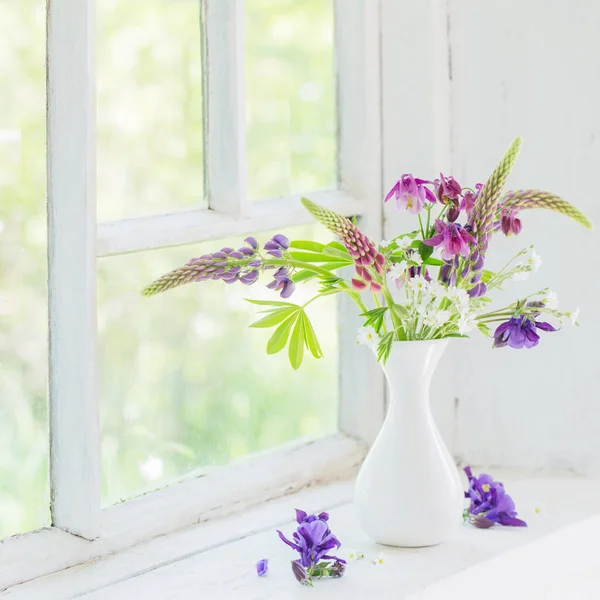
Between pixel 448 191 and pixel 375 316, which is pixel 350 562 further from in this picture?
pixel 448 191

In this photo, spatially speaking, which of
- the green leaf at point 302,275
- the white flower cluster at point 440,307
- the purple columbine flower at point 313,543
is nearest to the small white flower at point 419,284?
the white flower cluster at point 440,307

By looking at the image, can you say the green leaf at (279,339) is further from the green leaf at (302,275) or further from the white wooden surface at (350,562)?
the white wooden surface at (350,562)

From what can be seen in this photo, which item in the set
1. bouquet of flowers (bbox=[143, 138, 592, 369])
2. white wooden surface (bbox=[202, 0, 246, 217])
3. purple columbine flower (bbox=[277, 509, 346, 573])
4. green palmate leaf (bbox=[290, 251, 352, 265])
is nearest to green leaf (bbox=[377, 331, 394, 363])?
bouquet of flowers (bbox=[143, 138, 592, 369])

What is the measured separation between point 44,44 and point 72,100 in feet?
0.28

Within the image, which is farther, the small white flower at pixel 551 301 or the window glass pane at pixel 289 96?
the window glass pane at pixel 289 96

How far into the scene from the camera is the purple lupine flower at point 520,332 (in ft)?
3.23

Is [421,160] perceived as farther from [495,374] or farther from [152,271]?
[152,271]

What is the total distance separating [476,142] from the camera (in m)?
1.36

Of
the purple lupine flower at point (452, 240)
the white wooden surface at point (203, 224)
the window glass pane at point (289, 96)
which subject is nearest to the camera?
the purple lupine flower at point (452, 240)

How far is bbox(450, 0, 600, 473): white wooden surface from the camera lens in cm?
129

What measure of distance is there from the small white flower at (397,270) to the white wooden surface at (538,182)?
391 mm

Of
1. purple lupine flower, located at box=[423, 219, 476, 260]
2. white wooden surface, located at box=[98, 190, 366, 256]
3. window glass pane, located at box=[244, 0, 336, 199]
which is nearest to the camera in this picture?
purple lupine flower, located at box=[423, 219, 476, 260]

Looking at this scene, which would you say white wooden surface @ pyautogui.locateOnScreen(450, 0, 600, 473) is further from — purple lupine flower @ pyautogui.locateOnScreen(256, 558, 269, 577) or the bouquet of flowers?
purple lupine flower @ pyautogui.locateOnScreen(256, 558, 269, 577)

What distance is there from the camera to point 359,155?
1.36m
